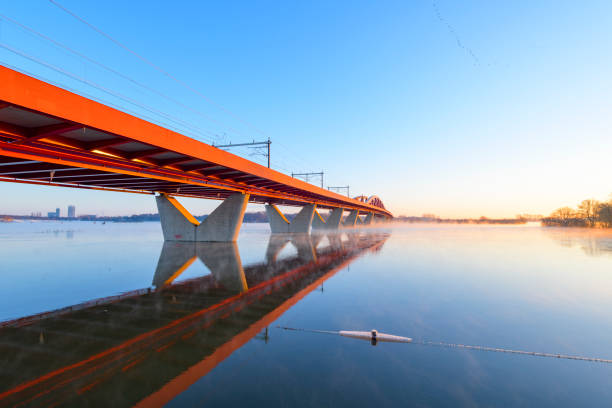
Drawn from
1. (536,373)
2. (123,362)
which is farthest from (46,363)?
(536,373)

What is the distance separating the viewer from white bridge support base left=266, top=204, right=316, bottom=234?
47.1 m

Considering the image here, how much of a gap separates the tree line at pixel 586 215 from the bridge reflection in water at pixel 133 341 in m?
106

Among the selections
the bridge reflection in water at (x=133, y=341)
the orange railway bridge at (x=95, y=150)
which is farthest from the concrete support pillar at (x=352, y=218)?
the bridge reflection in water at (x=133, y=341)

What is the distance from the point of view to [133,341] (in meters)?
5.18

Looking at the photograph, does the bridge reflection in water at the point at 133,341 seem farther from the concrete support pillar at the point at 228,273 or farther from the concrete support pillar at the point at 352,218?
the concrete support pillar at the point at 352,218

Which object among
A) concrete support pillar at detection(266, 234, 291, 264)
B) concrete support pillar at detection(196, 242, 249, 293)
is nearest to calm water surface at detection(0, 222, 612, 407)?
concrete support pillar at detection(196, 242, 249, 293)

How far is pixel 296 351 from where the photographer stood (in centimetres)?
485

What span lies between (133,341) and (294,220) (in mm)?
42554

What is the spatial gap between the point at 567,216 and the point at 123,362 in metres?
149

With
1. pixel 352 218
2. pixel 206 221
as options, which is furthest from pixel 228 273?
pixel 352 218

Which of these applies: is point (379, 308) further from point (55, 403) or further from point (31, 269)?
point (31, 269)

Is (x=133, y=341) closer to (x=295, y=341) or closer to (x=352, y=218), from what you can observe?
(x=295, y=341)

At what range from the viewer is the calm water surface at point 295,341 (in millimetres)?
3662

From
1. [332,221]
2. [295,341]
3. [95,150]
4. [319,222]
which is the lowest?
[295,341]
